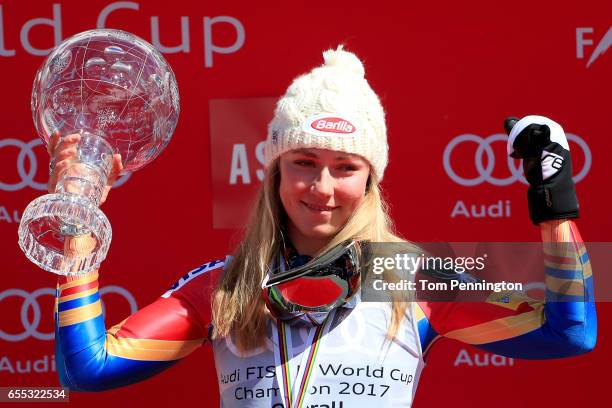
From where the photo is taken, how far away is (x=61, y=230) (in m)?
1.97

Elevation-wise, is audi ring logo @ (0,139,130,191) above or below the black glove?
above

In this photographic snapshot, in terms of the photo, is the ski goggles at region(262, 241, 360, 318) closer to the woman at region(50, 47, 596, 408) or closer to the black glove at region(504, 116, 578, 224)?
the woman at region(50, 47, 596, 408)

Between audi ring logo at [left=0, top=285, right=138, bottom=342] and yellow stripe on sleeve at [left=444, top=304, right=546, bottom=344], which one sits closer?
yellow stripe on sleeve at [left=444, top=304, right=546, bottom=344]

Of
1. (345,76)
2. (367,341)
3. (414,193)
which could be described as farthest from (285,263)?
(414,193)

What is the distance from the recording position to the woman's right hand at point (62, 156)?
203 cm

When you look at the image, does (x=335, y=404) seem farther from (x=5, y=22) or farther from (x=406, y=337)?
(x=5, y=22)

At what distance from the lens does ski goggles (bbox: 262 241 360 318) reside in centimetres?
213

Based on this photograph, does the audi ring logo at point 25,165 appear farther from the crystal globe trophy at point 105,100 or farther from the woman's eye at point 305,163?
the woman's eye at point 305,163

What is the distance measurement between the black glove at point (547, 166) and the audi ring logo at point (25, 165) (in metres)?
1.67

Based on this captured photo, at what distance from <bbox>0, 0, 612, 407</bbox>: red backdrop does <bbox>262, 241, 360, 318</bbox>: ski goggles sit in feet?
3.25

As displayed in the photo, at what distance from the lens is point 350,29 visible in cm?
310

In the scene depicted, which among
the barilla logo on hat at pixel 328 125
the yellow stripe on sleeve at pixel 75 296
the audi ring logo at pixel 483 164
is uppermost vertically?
the audi ring logo at pixel 483 164

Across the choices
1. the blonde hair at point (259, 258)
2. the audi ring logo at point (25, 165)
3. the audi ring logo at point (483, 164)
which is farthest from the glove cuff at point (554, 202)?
the audi ring logo at point (25, 165)

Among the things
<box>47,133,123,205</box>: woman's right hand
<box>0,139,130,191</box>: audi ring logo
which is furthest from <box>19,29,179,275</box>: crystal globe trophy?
<box>0,139,130,191</box>: audi ring logo
